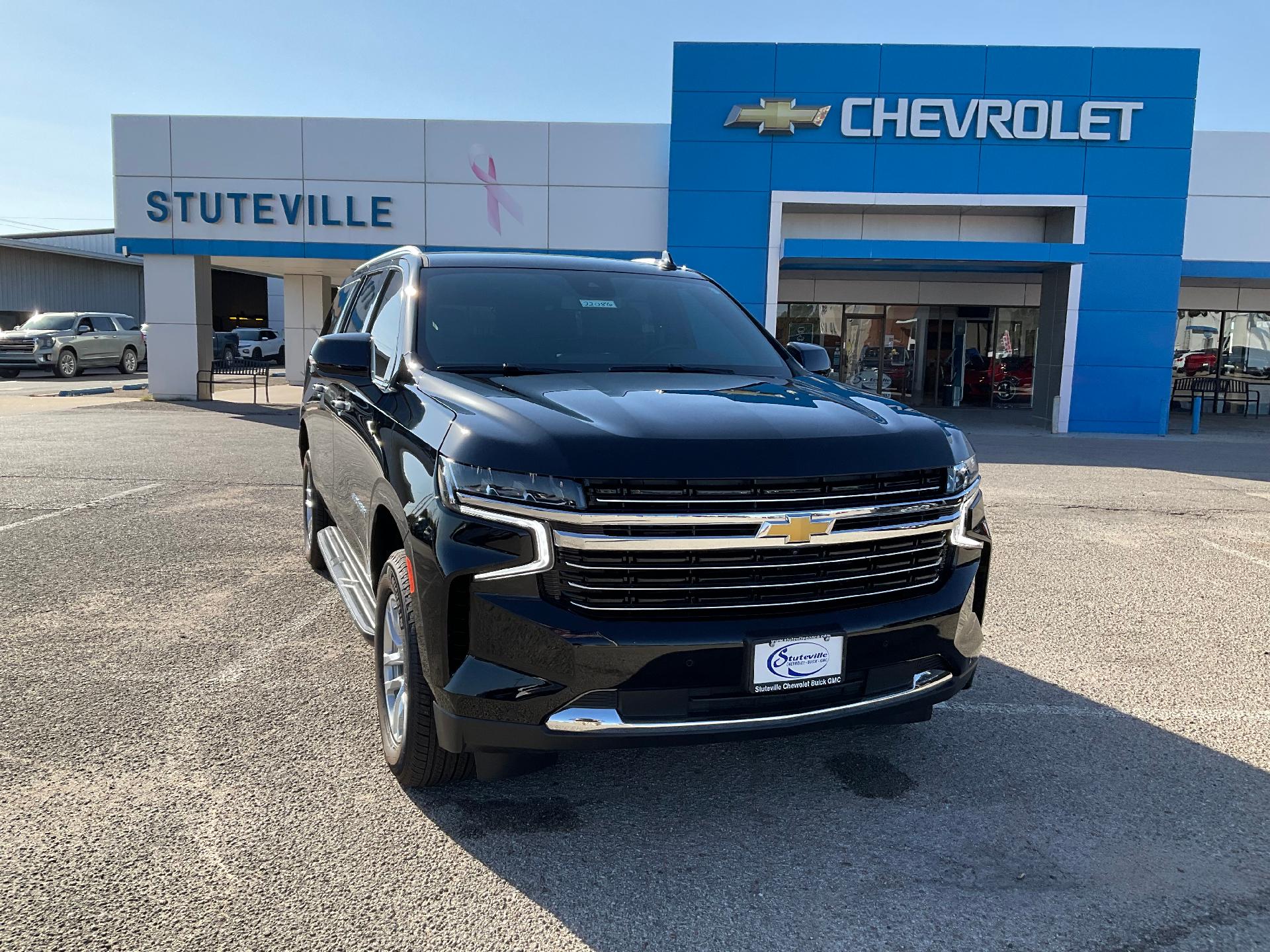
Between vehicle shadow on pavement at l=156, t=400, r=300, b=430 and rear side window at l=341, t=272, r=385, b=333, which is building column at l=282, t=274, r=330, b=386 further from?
rear side window at l=341, t=272, r=385, b=333

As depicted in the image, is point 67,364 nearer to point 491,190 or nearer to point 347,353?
point 491,190

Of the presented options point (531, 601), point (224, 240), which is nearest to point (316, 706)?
point (531, 601)

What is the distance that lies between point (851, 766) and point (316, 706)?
222cm

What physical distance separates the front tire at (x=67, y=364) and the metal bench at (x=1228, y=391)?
32.0m

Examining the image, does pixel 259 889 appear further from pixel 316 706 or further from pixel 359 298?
pixel 359 298

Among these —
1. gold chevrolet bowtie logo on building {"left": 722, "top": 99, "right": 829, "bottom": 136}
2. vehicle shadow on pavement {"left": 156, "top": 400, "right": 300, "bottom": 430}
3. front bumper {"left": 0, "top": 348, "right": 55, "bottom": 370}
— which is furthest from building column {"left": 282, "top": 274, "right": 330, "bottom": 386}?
gold chevrolet bowtie logo on building {"left": 722, "top": 99, "right": 829, "bottom": 136}

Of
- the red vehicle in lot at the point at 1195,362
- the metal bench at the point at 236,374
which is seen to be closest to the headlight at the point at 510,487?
the metal bench at the point at 236,374

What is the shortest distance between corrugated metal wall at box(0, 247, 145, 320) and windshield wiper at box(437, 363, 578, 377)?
44875mm

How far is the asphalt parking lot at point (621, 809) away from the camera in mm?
2711

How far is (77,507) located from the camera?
8.61 meters

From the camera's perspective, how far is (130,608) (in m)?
5.59

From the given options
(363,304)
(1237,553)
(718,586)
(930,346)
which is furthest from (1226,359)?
(718,586)

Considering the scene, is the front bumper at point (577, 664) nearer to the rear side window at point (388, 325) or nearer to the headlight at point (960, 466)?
the headlight at point (960, 466)

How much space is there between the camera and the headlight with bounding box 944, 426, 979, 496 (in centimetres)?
325
